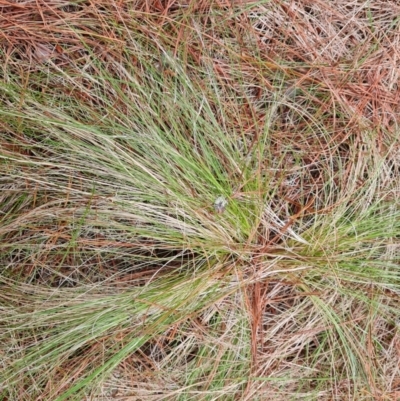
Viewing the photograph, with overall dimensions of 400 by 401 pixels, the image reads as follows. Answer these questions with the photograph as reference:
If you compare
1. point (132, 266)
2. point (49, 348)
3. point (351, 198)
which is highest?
point (351, 198)

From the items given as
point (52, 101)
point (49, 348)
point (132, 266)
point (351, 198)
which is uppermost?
point (52, 101)

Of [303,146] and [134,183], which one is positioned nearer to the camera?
[134,183]

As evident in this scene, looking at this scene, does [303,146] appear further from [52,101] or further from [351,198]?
[52,101]

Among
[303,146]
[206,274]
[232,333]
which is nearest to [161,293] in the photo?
[206,274]

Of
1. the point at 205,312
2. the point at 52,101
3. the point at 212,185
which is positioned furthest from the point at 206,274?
the point at 52,101

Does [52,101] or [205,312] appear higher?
[52,101]

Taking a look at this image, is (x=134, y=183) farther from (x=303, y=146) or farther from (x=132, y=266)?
(x=303, y=146)
